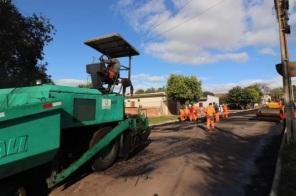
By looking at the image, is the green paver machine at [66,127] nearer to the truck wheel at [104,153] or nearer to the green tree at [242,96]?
the truck wheel at [104,153]

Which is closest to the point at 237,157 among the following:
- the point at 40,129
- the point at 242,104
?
the point at 40,129

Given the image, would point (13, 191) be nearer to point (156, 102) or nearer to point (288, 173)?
point (288, 173)

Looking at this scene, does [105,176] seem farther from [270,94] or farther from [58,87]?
[270,94]

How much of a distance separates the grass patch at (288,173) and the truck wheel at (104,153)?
370cm

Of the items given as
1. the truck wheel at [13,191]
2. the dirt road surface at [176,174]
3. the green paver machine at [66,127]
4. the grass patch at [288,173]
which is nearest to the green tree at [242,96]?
the dirt road surface at [176,174]

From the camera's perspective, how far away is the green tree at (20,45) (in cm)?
1780

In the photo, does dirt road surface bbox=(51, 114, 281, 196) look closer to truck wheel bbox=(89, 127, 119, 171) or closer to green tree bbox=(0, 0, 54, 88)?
truck wheel bbox=(89, 127, 119, 171)

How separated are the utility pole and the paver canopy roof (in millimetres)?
5828

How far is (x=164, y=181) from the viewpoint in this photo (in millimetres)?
8188

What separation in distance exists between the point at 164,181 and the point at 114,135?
158cm

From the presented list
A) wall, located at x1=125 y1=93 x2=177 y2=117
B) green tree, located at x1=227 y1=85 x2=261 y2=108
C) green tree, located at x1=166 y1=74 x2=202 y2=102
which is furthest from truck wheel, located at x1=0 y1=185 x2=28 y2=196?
green tree, located at x1=227 y1=85 x2=261 y2=108

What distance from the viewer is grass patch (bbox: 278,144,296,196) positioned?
23.9ft

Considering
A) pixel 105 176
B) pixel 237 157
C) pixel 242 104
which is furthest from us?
pixel 242 104

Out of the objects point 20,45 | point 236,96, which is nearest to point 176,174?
point 20,45
